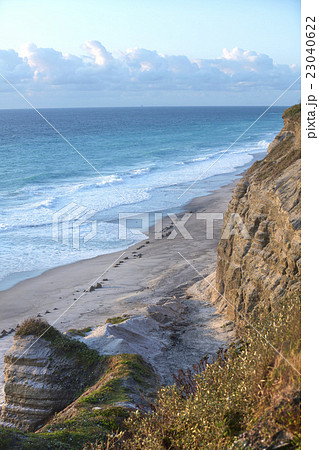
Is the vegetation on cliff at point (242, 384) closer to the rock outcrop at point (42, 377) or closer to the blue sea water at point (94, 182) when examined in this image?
the rock outcrop at point (42, 377)

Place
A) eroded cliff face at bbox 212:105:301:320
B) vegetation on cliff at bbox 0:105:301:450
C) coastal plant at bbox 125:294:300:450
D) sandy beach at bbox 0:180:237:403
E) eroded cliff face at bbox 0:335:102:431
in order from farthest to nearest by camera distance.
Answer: sandy beach at bbox 0:180:237:403
eroded cliff face at bbox 212:105:301:320
eroded cliff face at bbox 0:335:102:431
vegetation on cliff at bbox 0:105:301:450
coastal plant at bbox 125:294:300:450

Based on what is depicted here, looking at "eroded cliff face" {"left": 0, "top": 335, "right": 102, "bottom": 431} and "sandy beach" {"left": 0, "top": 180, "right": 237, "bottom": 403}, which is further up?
"eroded cliff face" {"left": 0, "top": 335, "right": 102, "bottom": 431}

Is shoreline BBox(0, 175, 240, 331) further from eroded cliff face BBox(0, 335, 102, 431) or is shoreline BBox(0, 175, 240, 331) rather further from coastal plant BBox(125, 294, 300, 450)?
coastal plant BBox(125, 294, 300, 450)

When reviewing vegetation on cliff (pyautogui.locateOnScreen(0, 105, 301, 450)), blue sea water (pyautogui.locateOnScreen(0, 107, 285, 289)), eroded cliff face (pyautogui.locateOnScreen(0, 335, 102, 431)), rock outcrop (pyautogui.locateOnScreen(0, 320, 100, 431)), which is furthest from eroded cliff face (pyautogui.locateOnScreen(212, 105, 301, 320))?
blue sea water (pyautogui.locateOnScreen(0, 107, 285, 289))

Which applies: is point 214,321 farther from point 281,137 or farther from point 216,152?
point 216,152

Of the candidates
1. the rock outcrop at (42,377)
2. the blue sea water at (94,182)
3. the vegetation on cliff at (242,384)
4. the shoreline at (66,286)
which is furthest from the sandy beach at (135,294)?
the rock outcrop at (42,377)

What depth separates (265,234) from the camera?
1261cm

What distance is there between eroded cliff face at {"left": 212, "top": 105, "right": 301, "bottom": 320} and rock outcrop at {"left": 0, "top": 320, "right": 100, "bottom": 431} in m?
4.83

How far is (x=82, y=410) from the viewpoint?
26.1ft

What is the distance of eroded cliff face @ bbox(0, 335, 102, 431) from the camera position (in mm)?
9531

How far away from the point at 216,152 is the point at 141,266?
47276 mm

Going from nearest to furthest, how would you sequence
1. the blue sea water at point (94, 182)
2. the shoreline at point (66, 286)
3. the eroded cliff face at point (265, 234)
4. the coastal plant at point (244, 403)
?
the coastal plant at point (244, 403) → the eroded cliff face at point (265, 234) → the shoreline at point (66, 286) → the blue sea water at point (94, 182)

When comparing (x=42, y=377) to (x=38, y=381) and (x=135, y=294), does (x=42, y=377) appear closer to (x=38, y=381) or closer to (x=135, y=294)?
(x=38, y=381)

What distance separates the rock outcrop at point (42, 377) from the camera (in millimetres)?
9539
